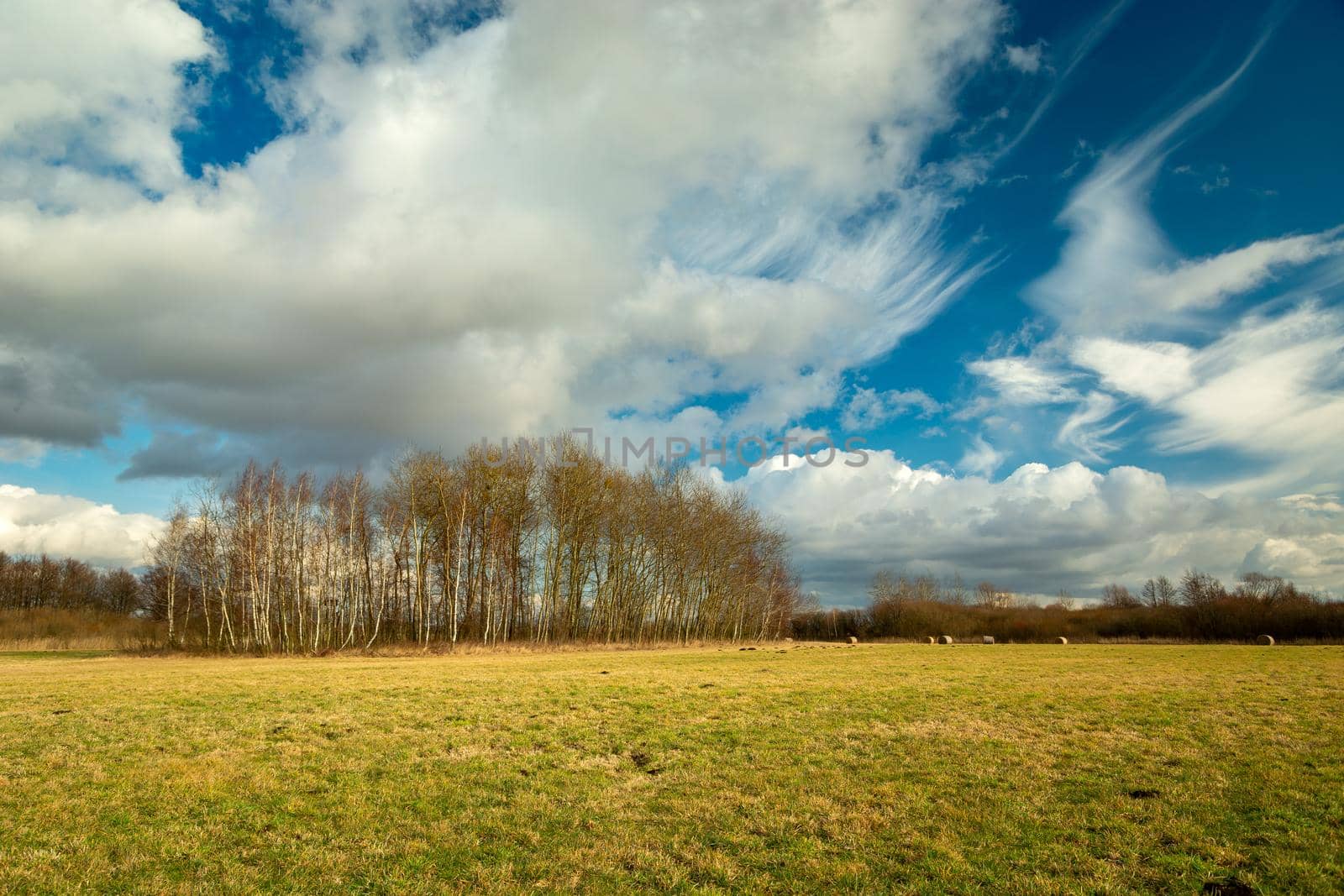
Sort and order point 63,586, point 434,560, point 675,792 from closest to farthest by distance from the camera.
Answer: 1. point 675,792
2. point 434,560
3. point 63,586

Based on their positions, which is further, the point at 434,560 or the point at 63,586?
the point at 63,586

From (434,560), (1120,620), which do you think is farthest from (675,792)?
(1120,620)

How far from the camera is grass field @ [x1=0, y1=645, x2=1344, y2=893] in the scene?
720 cm

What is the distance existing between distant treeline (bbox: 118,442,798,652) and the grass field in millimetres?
34547

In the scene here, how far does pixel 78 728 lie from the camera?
1389 centimetres

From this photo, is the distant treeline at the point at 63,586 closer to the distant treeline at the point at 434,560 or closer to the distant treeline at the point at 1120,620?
the distant treeline at the point at 434,560

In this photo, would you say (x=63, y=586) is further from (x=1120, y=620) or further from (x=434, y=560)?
(x=1120, y=620)

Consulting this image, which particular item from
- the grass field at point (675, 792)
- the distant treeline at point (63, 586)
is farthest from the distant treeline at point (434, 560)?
the distant treeline at point (63, 586)

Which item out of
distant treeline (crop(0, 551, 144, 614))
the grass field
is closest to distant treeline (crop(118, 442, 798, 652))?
the grass field

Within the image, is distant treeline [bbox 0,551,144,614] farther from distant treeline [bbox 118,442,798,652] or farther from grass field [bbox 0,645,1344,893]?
grass field [bbox 0,645,1344,893]

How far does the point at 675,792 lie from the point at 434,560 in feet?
165

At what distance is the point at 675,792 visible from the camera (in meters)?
10.0

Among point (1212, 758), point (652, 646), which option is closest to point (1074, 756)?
point (1212, 758)

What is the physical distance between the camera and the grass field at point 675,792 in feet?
23.6
